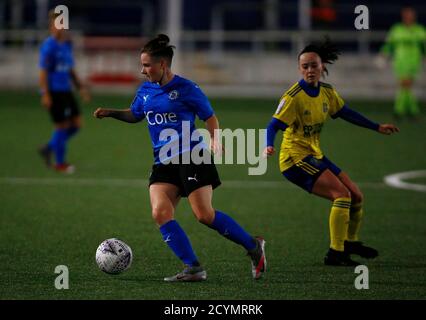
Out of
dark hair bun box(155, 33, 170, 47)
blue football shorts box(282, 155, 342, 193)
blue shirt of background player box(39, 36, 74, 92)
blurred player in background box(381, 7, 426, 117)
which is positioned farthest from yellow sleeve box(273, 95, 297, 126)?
blurred player in background box(381, 7, 426, 117)

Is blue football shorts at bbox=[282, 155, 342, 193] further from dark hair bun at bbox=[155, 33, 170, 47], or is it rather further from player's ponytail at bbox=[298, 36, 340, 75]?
dark hair bun at bbox=[155, 33, 170, 47]

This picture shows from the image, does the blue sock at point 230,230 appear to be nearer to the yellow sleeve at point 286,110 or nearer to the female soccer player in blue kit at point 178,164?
the female soccer player in blue kit at point 178,164

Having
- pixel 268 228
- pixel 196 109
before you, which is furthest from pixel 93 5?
pixel 196 109

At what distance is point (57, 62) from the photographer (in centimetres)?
1440

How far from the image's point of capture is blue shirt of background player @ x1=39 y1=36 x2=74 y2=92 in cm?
1425

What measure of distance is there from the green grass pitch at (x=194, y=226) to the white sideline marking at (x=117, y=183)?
0.6 inches

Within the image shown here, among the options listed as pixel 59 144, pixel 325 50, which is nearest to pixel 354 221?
pixel 325 50

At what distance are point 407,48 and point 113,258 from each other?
16.0 m

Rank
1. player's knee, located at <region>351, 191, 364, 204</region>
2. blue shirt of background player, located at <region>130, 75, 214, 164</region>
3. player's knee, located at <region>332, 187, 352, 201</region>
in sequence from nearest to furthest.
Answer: blue shirt of background player, located at <region>130, 75, 214, 164</region> < player's knee, located at <region>332, 187, 352, 201</region> < player's knee, located at <region>351, 191, 364, 204</region>

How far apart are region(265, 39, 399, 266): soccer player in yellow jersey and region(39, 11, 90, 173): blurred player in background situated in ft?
21.5

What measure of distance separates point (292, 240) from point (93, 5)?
78.7 ft

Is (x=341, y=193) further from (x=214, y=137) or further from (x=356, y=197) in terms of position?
(x=214, y=137)

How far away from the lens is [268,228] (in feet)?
33.5

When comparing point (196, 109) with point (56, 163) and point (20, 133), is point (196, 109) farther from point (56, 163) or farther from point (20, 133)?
point (20, 133)
